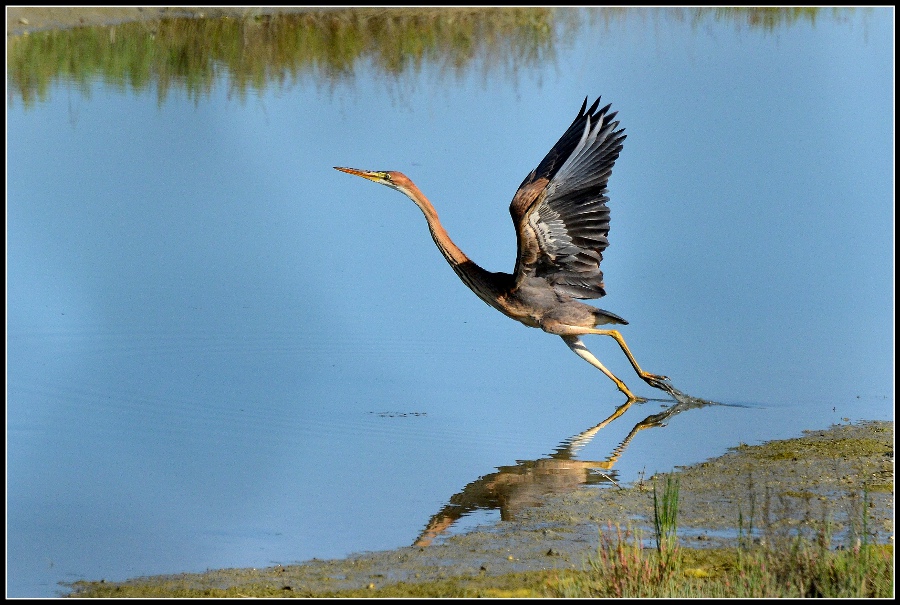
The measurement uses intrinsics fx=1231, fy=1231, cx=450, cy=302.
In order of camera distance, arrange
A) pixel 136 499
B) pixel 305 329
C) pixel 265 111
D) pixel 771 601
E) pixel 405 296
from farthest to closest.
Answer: pixel 265 111 < pixel 405 296 < pixel 305 329 < pixel 136 499 < pixel 771 601

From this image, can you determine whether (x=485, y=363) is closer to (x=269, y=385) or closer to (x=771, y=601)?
(x=269, y=385)

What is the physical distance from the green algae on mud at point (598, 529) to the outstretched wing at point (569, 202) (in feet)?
6.08

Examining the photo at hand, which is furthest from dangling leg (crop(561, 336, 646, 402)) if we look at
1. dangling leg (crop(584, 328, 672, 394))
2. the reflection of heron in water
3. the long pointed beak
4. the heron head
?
the long pointed beak

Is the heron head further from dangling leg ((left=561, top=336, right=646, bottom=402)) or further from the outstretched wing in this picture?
dangling leg ((left=561, top=336, right=646, bottom=402))

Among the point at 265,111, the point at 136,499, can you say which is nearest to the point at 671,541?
the point at 136,499

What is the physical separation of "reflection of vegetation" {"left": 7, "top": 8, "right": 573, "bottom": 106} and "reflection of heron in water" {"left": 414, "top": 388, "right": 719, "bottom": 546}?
9.95 meters

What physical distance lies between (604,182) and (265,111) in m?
7.74

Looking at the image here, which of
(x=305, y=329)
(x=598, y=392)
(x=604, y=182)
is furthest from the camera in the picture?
(x=305, y=329)

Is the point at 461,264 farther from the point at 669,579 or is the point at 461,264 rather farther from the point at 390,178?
the point at 669,579

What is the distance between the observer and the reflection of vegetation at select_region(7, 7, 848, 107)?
15930mm

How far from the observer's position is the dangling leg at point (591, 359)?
8.30m

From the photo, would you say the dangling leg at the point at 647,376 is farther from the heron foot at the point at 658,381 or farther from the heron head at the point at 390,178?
the heron head at the point at 390,178

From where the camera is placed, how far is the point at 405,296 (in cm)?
1025

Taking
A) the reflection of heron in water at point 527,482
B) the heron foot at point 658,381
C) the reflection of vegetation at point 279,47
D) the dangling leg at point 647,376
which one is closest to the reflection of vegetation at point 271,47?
the reflection of vegetation at point 279,47
